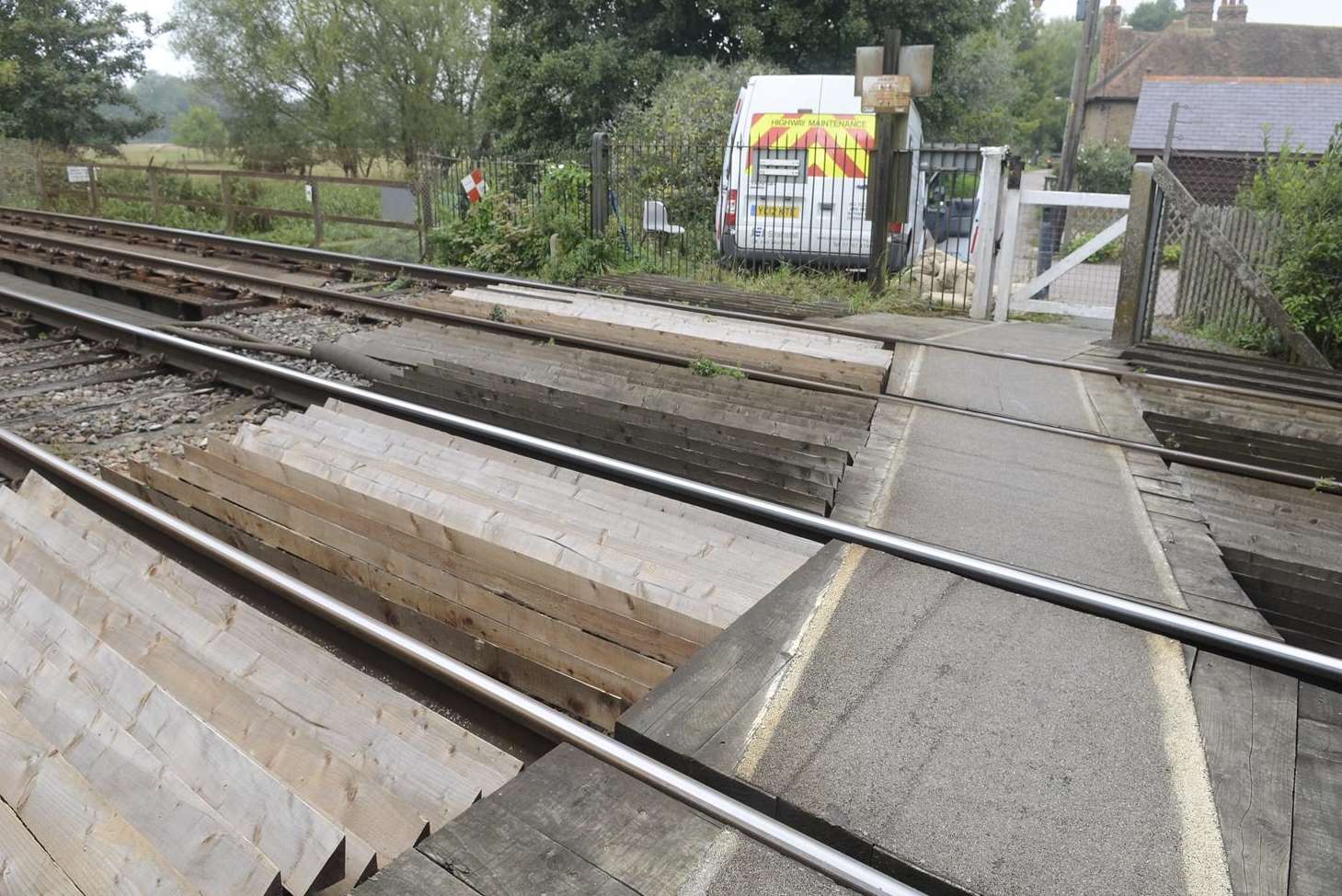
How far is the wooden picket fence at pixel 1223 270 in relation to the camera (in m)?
9.88

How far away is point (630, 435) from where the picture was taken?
19.2 feet

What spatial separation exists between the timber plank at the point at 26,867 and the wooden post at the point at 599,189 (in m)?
12.5

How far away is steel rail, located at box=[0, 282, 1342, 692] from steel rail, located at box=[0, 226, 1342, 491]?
231 centimetres

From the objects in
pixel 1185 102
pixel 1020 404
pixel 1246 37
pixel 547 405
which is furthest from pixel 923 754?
pixel 1246 37

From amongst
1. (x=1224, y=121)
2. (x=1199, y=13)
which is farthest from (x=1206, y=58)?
(x=1224, y=121)

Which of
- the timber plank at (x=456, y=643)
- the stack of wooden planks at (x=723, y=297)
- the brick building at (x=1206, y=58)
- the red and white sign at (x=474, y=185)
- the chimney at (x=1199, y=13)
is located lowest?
the timber plank at (x=456, y=643)

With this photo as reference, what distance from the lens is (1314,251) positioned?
29.7 feet

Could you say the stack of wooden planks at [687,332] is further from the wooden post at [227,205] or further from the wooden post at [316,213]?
the wooden post at [227,205]

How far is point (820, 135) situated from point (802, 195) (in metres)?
1.36

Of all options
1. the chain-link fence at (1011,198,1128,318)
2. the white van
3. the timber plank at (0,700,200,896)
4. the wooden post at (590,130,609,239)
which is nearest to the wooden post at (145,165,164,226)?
the wooden post at (590,130,609,239)

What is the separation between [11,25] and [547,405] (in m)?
37.9

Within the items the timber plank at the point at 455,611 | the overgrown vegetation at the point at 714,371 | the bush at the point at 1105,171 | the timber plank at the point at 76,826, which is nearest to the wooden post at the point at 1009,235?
the overgrown vegetation at the point at 714,371

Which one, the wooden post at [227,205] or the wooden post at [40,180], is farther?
the wooden post at [40,180]

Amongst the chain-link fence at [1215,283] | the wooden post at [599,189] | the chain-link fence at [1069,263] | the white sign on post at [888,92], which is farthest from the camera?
the wooden post at [599,189]
